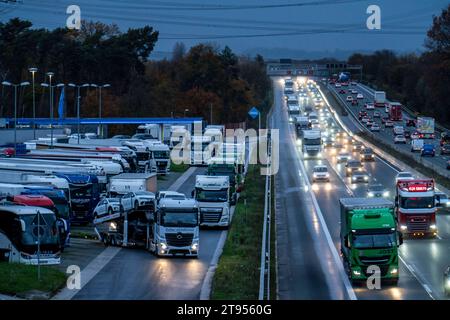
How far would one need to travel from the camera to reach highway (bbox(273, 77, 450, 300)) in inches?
1149

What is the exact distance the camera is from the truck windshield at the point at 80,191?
1841 inches

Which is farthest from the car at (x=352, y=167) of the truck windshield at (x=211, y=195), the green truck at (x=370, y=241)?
the green truck at (x=370, y=241)

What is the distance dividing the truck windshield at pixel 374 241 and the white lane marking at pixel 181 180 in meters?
33.7

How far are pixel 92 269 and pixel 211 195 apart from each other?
13660 millimetres

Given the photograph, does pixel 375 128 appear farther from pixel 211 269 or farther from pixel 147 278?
pixel 147 278

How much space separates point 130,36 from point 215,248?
95427mm

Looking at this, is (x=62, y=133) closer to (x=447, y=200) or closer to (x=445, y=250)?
(x=447, y=200)

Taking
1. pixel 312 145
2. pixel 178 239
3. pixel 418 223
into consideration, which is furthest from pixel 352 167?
pixel 178 239

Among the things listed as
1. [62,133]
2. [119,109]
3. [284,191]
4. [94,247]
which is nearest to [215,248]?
[94,247]

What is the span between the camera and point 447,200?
50.7 metres

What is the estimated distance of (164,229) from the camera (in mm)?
36281

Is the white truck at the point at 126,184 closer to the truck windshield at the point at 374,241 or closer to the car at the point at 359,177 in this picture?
the truck windshield at the point at 374,241

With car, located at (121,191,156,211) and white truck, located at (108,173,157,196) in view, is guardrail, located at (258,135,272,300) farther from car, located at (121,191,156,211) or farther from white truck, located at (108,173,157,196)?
white truck, located at (108,173,157,196)

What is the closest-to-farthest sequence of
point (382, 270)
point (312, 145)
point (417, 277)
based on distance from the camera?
point (382, 270) < point (417, 277) < point (312, 145)
